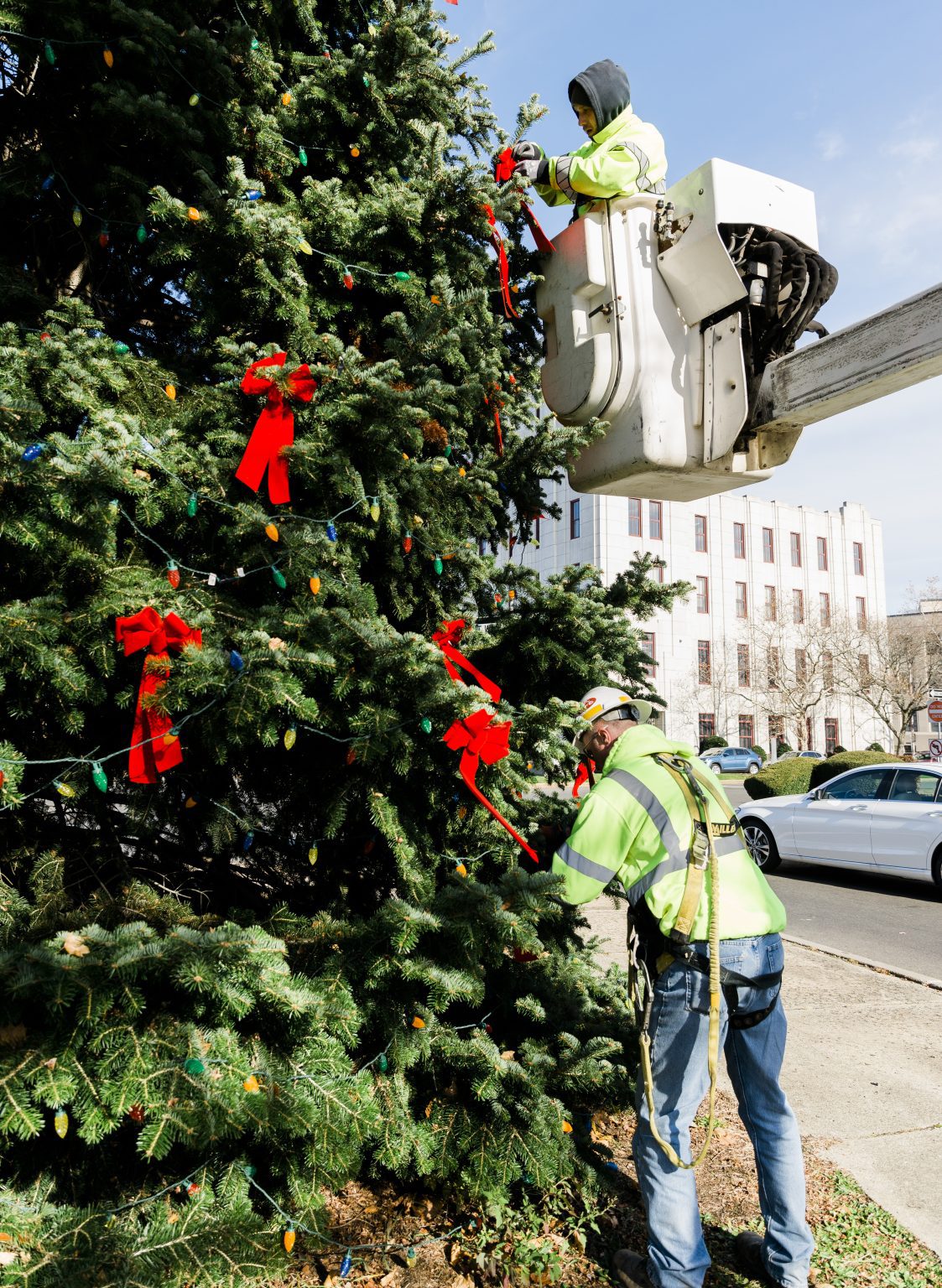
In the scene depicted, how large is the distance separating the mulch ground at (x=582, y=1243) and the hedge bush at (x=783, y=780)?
1536 cm

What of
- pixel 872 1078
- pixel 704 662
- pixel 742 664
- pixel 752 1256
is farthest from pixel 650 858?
pixel 742 664

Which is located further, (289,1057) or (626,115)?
(626,115)

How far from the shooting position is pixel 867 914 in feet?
29.3

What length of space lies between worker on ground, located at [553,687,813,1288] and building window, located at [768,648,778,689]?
136ft

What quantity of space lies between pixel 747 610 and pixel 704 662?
4.35 metres

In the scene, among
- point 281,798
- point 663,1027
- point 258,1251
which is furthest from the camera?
point 281,798

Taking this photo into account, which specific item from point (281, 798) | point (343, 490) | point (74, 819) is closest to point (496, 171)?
point (343, 490)

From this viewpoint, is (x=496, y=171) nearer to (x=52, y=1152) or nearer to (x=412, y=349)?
(x=412, y=349)

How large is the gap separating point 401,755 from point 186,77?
2722 millimetres

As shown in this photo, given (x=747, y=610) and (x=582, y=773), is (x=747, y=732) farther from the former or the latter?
(x=582, y=773)

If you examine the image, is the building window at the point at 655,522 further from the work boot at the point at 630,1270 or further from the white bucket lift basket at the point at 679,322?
the work boot at the point at 630,1270

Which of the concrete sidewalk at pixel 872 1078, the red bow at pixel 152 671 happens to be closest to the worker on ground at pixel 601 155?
the red bow at pixel 152 671

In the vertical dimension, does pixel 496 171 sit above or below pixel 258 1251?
above

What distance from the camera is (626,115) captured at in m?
3.41
